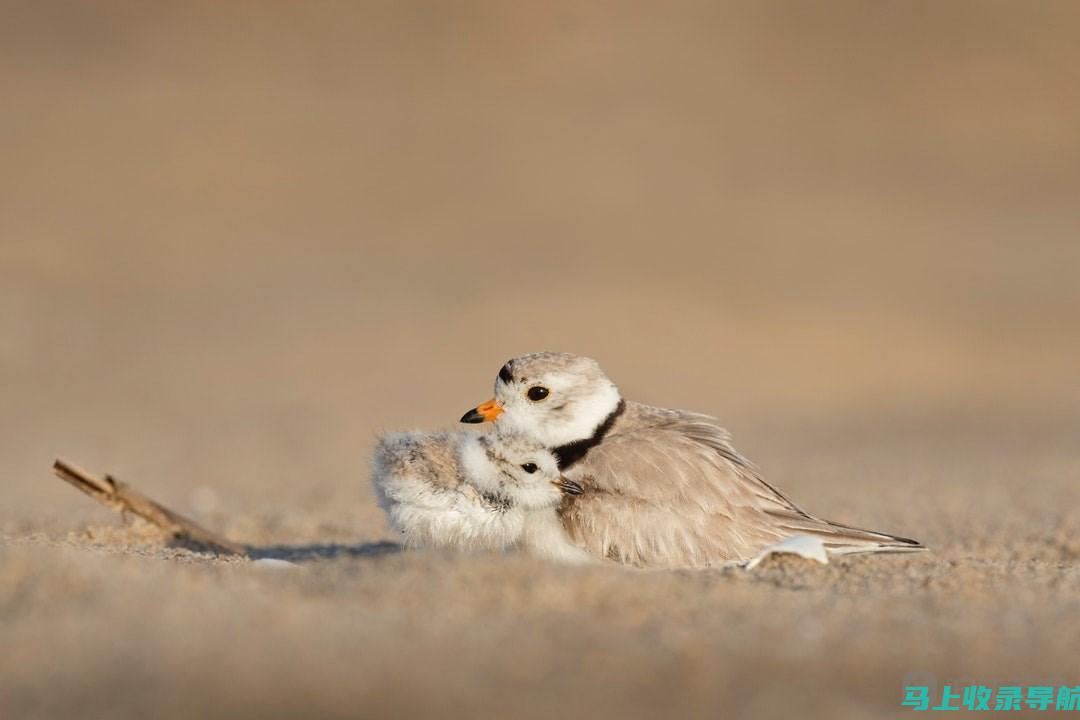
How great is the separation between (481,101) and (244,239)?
18.9 ft

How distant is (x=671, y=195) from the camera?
58.5ft

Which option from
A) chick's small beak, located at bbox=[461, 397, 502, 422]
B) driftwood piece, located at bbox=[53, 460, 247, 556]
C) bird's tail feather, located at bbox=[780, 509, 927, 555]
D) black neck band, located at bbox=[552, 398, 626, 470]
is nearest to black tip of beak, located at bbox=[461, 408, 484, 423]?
chick's small beak, located at bbox=[461, 397, 502, 422]

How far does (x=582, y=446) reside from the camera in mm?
4375

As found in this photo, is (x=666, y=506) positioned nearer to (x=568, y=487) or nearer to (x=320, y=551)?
(x=568, y=487)

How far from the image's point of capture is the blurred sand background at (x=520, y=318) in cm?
271

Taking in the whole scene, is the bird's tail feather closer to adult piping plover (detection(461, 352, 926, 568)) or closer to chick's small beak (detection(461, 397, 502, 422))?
adult piping plover (detection(461, 352, 926, 568))

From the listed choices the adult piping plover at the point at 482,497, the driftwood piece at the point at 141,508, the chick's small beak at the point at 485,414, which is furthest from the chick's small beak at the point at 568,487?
the driftwood piece at the point at 141,508

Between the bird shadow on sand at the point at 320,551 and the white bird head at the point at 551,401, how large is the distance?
664 millimetres

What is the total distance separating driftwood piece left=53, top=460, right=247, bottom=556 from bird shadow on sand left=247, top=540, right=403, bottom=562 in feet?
0.37

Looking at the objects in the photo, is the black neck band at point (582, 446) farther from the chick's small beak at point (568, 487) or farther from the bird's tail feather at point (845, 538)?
the bird's tail feather at point (845, 538)

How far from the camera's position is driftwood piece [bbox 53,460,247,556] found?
182 inches

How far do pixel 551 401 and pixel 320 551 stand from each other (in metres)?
1.17

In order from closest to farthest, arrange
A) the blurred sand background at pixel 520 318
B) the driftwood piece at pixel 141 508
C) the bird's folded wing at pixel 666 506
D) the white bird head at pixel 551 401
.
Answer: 1. the blurred sand background at pixel 520 318
2. the bird's folded wing at pixel 666 506
3. the white bird head at pixel 551 401
4. the driftwood piece at pixel 141 508

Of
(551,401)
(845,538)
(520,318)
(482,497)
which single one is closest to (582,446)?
(551,401)
